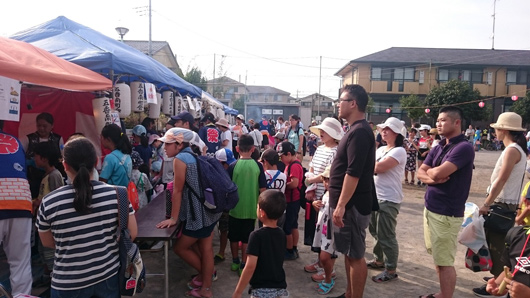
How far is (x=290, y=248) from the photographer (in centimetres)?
489

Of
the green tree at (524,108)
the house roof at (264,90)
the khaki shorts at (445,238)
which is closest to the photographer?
the khaki shorts at (445,238)

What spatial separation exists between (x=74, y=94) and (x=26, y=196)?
139 inches

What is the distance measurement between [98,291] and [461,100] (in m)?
31.2

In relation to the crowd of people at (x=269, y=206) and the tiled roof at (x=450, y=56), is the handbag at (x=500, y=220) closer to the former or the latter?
the crowd of people at (x=269, y=206)

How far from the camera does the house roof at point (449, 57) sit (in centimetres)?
3403

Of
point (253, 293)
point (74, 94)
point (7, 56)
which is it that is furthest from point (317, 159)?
point (74, 94)

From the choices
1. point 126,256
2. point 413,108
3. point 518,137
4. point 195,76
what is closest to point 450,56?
→ point 413,108

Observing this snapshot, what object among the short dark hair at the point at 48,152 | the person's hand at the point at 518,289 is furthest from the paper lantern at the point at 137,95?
the person's hand at the point at 518,289

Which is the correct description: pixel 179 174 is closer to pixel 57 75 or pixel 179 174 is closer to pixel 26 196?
pixel 26 196

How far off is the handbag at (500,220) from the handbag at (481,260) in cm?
24

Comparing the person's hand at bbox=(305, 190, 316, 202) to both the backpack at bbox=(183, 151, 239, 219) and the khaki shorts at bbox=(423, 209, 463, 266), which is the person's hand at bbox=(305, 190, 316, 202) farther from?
the khaki shorts at bbox=(423, 209, 463, 266)

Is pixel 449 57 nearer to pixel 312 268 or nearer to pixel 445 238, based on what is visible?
pixel 312 268

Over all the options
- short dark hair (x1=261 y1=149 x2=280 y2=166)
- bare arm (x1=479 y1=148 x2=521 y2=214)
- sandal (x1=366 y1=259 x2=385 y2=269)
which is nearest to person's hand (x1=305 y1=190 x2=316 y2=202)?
short dark hair (x1=261 y1=149 x2=280 y2=166)

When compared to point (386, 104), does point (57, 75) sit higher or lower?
lower
